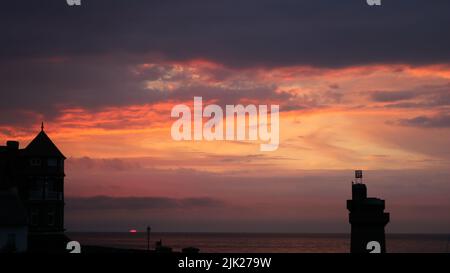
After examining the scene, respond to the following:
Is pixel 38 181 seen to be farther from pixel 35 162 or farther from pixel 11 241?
pixel 11 241

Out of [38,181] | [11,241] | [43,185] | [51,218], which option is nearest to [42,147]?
[38,181]

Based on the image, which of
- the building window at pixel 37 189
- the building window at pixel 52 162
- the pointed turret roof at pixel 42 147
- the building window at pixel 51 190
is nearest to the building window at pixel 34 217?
the building window at pixel 37 189

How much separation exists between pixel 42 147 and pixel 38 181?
379 centimetres

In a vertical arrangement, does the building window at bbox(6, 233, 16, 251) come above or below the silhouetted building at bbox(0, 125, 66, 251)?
below

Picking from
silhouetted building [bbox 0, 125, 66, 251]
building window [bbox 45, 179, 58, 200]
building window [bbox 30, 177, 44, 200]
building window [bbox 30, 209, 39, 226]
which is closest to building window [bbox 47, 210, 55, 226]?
silhouetted building [bbox 0, 125, 66, 251]

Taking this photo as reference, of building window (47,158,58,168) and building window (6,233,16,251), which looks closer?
building window (6,233,16,251)

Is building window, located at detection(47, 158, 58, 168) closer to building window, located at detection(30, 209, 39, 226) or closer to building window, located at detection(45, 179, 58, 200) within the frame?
building window, located at detection(45, 179, 58, 200)

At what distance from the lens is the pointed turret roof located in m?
70.9
